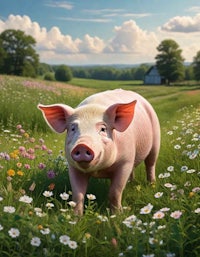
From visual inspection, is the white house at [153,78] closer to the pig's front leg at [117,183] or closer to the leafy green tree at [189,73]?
the leafy green tree at [189,73]

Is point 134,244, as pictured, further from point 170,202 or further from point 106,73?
point 106,73

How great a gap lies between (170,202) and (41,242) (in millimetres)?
1357

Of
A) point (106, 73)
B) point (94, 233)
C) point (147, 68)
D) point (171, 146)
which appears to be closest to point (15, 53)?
point (106, 73)

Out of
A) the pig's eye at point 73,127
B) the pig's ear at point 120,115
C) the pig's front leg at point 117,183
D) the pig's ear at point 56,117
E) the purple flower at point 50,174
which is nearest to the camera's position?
the pig's eye at point 73,127

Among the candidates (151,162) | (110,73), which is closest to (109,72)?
(110,73)

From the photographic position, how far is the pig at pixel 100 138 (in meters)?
4.54

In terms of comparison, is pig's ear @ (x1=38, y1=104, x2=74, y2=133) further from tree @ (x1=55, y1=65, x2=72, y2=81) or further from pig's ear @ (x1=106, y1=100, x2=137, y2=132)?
tree @ (x1=55, y1=65, x2=72, y2=81)

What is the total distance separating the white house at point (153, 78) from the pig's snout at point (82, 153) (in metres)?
45.5

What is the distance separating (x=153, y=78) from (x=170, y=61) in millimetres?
2367

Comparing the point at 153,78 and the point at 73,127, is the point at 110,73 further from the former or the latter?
the point at 73,127

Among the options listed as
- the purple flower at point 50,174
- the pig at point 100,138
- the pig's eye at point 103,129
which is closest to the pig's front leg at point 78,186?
the pig at point 100,138

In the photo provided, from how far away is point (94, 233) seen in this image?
433cm

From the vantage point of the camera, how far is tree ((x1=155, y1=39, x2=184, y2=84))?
49875mm

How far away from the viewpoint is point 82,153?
4.37 meters
